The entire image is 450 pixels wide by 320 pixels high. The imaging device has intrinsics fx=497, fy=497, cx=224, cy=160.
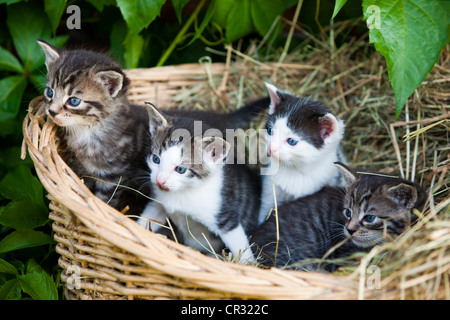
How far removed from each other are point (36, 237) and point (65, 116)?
0.72m

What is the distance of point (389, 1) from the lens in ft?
7.54

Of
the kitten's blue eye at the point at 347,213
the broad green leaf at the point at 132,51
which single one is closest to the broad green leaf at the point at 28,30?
the broad green leaf at the point at 132,51

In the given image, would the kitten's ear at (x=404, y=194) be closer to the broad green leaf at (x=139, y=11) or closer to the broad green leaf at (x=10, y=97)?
Result: the broad green leaf at (x=139, y=11)

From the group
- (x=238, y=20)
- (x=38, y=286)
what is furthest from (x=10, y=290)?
(x=238, y=20)

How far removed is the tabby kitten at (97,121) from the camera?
2.41 meters

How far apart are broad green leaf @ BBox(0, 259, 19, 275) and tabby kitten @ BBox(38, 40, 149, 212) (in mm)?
558

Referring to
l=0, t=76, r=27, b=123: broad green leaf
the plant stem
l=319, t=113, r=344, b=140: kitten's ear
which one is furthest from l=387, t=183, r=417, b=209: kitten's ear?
l=0, t=76, r=27, b=123: broad green leaf

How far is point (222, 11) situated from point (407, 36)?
141 cm

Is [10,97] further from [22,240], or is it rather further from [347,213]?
[347,213]

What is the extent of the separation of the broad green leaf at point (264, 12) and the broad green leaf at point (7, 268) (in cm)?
217

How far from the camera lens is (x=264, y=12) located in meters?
3.41
